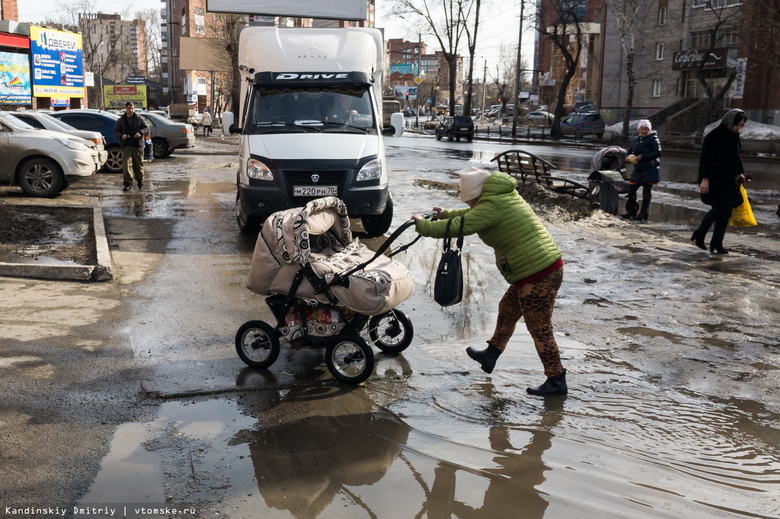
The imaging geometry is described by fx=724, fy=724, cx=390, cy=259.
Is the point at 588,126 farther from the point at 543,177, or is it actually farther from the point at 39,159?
the point at 39,159

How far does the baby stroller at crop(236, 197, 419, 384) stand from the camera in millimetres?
5316

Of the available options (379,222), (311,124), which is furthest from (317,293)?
(379,222)

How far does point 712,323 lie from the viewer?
22.6 ft

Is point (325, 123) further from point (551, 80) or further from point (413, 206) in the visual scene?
point (551, 80)

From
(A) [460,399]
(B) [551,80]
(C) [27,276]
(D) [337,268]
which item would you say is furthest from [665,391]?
(B) [551,80]

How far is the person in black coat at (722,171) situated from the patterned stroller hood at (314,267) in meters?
5.95

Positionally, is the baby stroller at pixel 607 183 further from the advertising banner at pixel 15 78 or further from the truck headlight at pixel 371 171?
the advertising banner at pixel 15 78

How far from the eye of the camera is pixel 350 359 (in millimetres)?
5371

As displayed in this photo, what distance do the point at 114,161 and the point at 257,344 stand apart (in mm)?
16620

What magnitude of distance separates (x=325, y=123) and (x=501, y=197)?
20.5 feet

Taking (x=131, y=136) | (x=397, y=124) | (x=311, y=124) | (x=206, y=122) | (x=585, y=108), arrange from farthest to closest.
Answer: (x=585, y=108), (x=206, y=122), (x=131, y=136), (x=397, y=124), (x=311, y=124)

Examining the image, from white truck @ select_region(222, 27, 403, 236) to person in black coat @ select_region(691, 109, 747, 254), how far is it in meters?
4.41

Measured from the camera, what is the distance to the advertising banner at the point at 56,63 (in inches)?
1449

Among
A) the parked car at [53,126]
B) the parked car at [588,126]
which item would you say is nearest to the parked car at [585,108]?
the parked car at [588,126]
